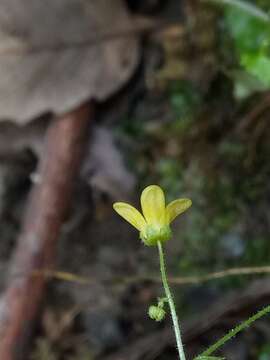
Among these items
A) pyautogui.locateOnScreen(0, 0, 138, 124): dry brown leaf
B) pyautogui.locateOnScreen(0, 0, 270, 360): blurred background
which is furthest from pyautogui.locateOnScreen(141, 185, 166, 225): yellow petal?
pyautogui.locateOnScreen(0, 0, 138, 124): dry brown leaf

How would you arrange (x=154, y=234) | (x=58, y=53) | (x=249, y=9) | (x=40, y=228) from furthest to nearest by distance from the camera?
(x=58, y=53)
(x=40, y=228)
(x=249, y=9)
(x=154, y=234)

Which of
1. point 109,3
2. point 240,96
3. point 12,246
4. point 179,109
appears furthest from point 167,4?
point 12,246

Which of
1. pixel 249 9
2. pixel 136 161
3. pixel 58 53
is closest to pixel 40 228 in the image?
pixel 136 161

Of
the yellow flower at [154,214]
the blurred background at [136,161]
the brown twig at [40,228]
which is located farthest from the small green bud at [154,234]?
the brown twig at [40,228]

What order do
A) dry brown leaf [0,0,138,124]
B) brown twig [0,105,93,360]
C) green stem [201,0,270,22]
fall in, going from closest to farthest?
green stem [201,0,270,22]
brown twig [0,105,93,360]
dry brown leaf [0,0,138,124]

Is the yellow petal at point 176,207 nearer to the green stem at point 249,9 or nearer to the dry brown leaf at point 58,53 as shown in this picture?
the green stem at point 249,9

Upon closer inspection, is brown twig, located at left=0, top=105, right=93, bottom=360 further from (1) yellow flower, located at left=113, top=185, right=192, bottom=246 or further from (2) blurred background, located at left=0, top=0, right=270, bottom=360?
(1) yellow flower, located at left=113, top=185, right=192, bottom=246

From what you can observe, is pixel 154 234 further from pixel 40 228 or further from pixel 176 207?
pixel 40 228
